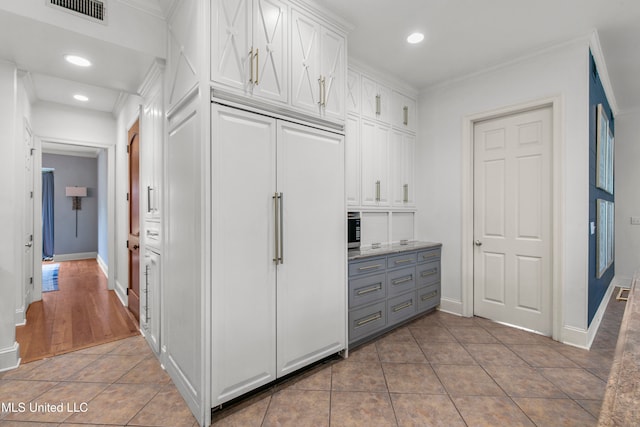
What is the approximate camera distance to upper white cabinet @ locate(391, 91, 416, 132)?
3646 millimetres

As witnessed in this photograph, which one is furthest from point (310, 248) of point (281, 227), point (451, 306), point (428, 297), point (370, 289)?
point (451, 306)

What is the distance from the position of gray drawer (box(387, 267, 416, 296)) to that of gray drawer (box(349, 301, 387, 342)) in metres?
0.19

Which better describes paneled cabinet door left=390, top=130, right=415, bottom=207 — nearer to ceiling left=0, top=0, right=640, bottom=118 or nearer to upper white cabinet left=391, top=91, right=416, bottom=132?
upper white cabinet left=391, top=91, right=416, bottom=132

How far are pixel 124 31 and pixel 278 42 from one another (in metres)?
1.07

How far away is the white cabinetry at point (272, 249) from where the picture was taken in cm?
185

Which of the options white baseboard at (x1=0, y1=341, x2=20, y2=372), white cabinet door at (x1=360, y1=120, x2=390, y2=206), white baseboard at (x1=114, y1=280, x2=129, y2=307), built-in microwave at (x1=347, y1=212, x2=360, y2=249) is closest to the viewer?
white baseboard at (x1=0, y1=341, x2=20, y2=372)

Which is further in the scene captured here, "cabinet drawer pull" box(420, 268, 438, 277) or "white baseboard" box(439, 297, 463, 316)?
"white baseboard" box(439, 297, 463, 316)

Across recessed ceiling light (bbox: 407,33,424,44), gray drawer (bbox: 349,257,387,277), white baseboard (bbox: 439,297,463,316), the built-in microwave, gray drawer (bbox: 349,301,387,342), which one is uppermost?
recessed ceiling light (bbox: 407,33,424,44)

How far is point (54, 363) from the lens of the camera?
2.45m

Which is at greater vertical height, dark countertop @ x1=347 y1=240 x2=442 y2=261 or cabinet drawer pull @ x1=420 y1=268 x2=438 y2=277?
dark countertop @ x1=347 y1=240 x2=442 y2=261

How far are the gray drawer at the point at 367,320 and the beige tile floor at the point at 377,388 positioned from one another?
0.48ft

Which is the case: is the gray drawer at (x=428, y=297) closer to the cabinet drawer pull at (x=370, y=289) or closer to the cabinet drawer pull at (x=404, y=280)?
the cabinet drawer pull at (x=404, y=280)

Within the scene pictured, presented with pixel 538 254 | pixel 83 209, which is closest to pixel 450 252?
pixel 538 254

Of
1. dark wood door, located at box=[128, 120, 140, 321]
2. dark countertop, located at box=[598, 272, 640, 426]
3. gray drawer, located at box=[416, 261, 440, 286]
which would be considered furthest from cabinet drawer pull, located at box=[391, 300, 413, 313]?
dark wood door, located at box=[128, 120, 140, 321]
